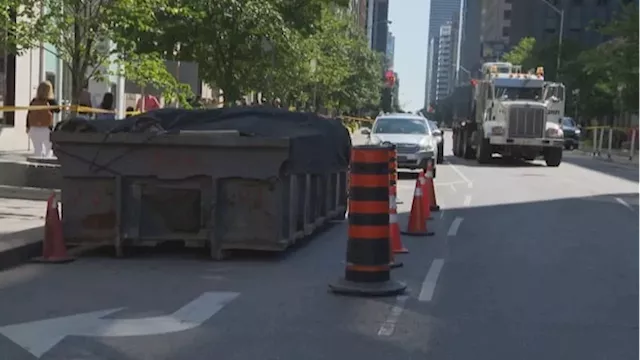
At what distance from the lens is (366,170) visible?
8.55 metres

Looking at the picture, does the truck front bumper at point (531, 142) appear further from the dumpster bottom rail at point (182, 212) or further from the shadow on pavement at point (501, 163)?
the dumpster bottom rail at point (182, 212)

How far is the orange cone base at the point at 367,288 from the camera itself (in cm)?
Answer: 841

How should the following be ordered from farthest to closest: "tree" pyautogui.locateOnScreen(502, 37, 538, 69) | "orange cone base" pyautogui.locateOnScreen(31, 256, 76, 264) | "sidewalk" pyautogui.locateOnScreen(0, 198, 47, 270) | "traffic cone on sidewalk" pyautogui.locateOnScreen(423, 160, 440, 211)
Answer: "tree" pyautogui.locateOnScreen(502, 37, 538, 69)
"traffic cone on sidewalk" pyautogui.locateOnScreen(423, 160, 440, 211)
"orange cone base" pyautogui.locateOnScreen(31, 256, 76, 264)
"sidewalk" pyautogui.locateOnScreen(0, 198, 47, 270)

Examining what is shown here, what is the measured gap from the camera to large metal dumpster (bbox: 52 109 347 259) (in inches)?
395

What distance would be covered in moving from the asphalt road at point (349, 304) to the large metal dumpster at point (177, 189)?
0.32 meters

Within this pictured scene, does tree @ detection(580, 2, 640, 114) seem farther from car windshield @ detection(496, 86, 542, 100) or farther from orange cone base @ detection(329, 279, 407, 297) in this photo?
orange cone base @ detection(329, 279, 407, 297)

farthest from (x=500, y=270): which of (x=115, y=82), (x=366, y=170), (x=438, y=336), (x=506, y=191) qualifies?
(x=115, y=82)

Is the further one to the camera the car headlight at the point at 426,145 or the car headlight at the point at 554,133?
the car headlight at the point at 554,133

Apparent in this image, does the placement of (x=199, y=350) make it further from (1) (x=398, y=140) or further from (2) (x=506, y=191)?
(1) (x=398, y=140)

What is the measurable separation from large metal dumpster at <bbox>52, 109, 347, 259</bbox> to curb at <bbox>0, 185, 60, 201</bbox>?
451cm

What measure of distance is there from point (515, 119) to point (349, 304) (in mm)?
25186

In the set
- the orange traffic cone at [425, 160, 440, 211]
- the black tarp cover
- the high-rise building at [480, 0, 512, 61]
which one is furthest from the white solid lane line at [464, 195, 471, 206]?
the high-rise building at [480, 0, 512, 61]

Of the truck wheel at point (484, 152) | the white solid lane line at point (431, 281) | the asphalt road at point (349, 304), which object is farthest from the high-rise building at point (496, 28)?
the white solid lane line at point (431, 281)

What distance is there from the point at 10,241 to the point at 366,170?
4.20 m
